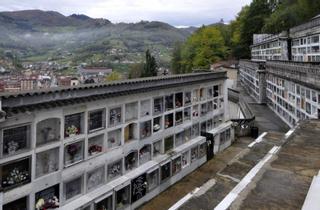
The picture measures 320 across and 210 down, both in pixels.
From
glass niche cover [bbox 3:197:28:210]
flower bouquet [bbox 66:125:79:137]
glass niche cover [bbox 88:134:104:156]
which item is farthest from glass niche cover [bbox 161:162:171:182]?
glass niche cover [bbox 3:197:28:210]

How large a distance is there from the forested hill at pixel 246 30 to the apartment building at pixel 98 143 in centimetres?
4503

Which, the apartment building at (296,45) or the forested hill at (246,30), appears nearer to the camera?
the apartment building at (296,45)

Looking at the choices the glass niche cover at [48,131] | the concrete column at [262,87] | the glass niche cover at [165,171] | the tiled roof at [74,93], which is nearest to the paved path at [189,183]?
the glass niche cover at [165,171]

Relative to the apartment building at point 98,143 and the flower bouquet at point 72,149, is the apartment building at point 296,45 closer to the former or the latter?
the apartment building at point 98,143

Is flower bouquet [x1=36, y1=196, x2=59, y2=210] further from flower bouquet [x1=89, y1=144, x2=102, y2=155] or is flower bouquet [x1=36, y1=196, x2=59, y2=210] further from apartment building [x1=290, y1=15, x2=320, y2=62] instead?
apartment building [x1=290, y1=15, x2=320, y2=62]

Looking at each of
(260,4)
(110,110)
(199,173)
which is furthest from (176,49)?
(110,110)

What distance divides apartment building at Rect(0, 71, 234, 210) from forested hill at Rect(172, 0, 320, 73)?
45.0m

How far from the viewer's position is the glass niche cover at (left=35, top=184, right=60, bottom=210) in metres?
13.6

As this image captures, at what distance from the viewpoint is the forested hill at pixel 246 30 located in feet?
207

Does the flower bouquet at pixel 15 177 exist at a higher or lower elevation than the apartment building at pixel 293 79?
lower

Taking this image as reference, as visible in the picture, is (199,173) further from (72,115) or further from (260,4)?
(260,4)

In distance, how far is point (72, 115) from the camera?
50.0 feet

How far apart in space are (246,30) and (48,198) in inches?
2992

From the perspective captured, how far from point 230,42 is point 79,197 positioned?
80.4 metres
